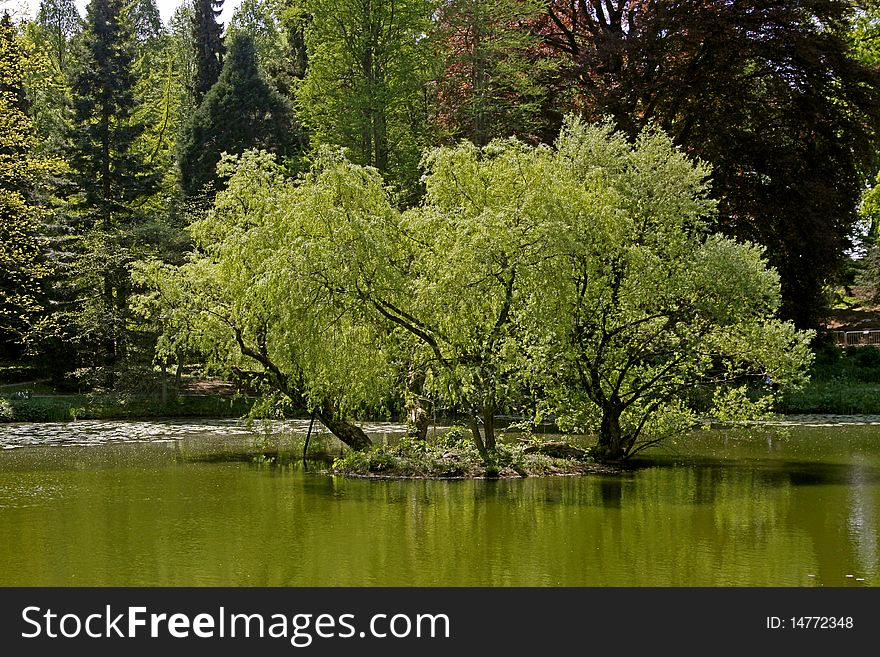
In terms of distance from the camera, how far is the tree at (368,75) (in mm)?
34000

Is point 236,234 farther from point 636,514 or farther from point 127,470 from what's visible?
point 636,514

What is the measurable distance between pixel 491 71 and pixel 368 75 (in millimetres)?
4597

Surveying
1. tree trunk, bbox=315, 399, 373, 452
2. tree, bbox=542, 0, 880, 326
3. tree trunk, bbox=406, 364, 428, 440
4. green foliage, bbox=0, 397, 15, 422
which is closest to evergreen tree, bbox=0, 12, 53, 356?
green foliage, bbox=0, 397, 15, 422

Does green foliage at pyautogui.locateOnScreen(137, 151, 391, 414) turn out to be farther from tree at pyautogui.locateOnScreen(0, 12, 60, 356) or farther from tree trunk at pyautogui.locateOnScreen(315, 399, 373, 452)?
tree at pyautogui.locateOnScreen(0, 12, 60, 356)

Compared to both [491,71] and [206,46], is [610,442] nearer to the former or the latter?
[491,71]

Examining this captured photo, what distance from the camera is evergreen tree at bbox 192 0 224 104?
158ft

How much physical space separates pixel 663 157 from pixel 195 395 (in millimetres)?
21285

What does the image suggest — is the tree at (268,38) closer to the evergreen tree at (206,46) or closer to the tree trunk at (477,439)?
the evergreen tree at (206,46)

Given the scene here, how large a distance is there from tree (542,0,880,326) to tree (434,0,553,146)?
8.35ft

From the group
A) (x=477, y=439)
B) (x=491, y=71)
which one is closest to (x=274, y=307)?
(x=477, y=439)

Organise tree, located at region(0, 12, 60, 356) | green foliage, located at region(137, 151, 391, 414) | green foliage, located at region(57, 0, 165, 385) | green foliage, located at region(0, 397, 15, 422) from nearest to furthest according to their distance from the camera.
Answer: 1. green foliage, located at region(137, 151, 391, 414)
2. tree, located at region(0, 12, 60, 356)
3. green foliage, located at region(0, 397, 15, 422)
4. green foliage, located at region(57, 0, 165, 385)

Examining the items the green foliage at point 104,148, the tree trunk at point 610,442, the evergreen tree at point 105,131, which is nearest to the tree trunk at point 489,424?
the tree trunk at point 610,442

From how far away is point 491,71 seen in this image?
33375 mm
